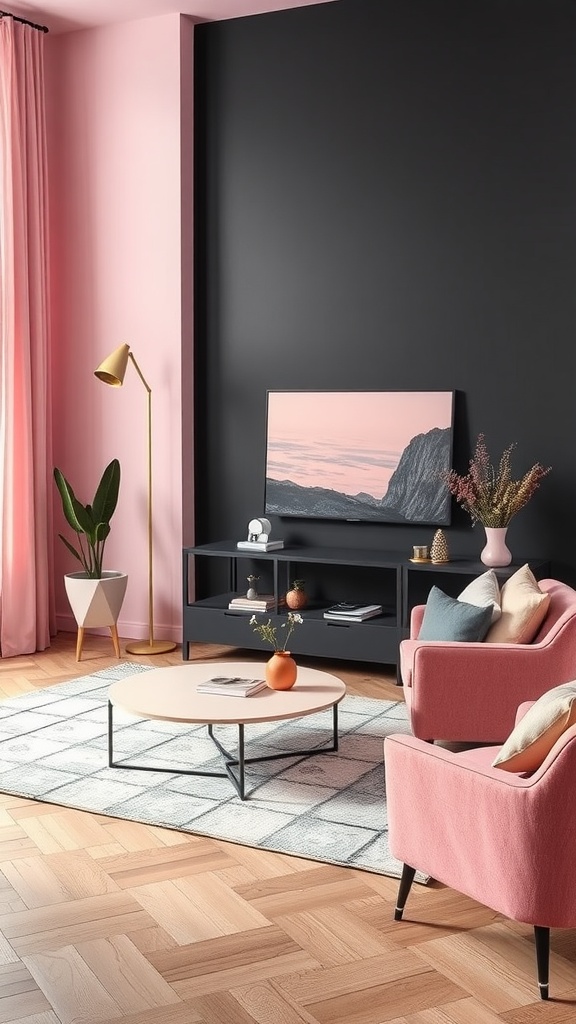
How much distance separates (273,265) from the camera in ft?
21.0

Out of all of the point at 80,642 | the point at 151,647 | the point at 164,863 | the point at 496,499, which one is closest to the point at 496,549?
the point at 496,499

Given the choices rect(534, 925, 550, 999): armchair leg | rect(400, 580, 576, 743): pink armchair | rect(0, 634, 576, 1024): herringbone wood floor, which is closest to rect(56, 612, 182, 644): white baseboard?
rect(400, 580, 576, 743): pink armchair

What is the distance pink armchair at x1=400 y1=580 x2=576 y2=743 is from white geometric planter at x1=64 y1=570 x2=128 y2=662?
2.52 m

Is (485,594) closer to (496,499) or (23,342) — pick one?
(496,499)

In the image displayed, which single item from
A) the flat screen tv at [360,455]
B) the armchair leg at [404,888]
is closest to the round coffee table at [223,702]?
the armchair leg at [404,888]

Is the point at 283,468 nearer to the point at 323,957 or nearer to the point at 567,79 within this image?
the point at 567,79

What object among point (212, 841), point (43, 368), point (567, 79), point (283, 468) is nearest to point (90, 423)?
point (43, 368)

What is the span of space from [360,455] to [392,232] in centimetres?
121

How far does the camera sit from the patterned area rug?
3.68 meters

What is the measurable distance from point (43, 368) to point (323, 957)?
14.8ft

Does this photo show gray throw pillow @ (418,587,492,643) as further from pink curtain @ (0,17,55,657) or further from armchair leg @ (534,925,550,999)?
pink curtain @ (0,17,55,657)

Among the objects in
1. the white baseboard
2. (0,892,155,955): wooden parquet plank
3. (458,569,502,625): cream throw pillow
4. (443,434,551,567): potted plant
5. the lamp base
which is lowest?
(0,892,155,955): wooden parquet plank

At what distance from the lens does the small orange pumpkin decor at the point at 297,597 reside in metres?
6.05

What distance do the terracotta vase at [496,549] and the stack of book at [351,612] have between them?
26.2 inches
